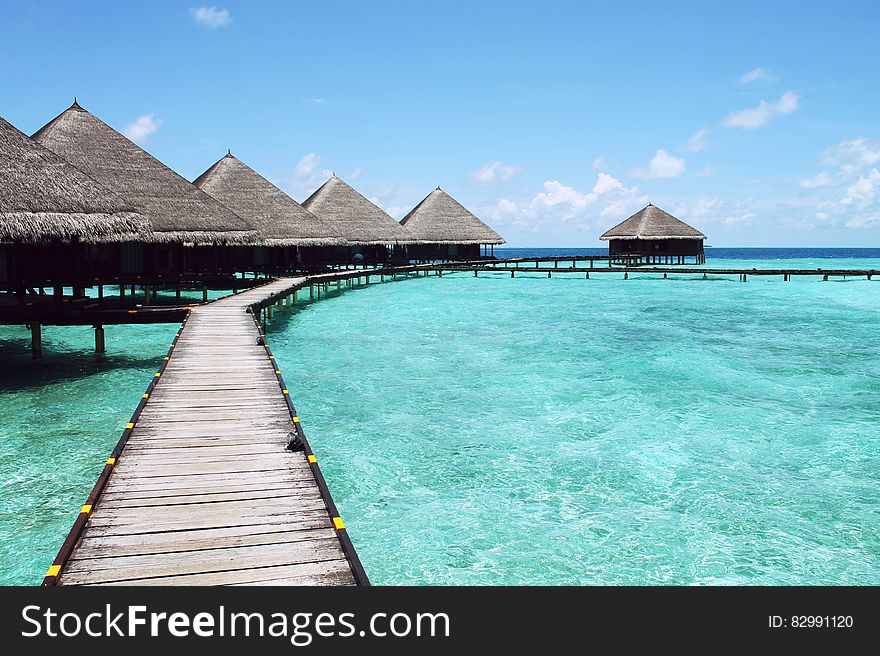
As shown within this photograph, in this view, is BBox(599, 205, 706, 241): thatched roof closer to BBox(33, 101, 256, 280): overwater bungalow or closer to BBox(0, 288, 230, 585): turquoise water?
BBox(33, 101, 256, 280): overwater bungalow

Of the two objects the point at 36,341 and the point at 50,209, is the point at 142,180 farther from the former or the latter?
the point at 50,209

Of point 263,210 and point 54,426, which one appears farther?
point 263,210

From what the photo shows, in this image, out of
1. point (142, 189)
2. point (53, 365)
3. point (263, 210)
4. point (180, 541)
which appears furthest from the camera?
point (263, 210)

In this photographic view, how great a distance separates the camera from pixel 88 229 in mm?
12961

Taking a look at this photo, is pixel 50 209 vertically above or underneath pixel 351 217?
underneath

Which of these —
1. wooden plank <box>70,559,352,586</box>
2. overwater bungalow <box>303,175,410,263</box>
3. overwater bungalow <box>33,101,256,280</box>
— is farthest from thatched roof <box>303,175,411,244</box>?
wooden plank <box>70,559,352,586</box>

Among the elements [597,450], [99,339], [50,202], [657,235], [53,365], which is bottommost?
[597,450]

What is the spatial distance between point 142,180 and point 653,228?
1593 inches

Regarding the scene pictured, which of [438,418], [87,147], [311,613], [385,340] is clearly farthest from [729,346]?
[87,147]

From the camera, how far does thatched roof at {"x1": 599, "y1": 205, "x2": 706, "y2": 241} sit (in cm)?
5094

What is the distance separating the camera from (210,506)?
468 cm

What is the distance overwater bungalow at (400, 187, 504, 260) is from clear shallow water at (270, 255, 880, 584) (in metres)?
24.1

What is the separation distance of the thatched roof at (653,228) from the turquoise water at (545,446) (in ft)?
103

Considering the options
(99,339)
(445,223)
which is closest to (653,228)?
(445,223)
